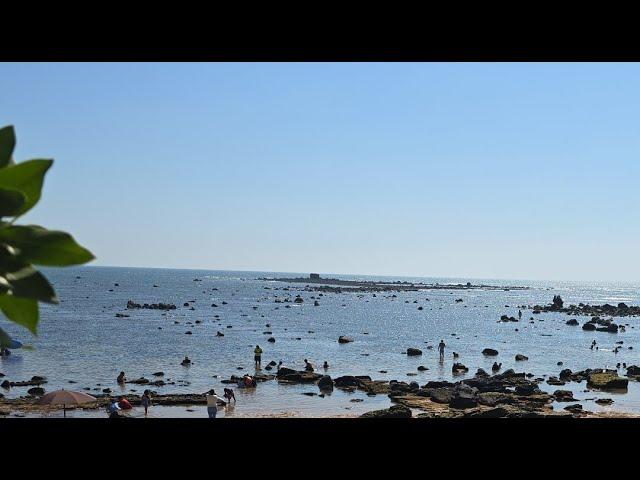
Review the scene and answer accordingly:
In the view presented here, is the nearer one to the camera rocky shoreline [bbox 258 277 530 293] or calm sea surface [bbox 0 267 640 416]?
calm sea surface [bbox 0 267 640 416]

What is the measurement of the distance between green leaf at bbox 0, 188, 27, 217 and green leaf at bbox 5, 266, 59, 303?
0.06m

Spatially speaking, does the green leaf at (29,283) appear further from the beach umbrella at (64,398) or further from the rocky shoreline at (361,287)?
the rocky shoreline at (361,287)

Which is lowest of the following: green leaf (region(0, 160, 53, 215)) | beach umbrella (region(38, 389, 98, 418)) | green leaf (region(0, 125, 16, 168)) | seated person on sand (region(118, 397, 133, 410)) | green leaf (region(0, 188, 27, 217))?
seated person on sand (region(118, 397, 133, 410))

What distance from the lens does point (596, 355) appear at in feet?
130

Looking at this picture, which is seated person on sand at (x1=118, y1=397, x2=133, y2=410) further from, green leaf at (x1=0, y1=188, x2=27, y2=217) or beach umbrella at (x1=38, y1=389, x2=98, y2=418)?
green leaf at (x1=0, y1=188, x2=27, y2=217)

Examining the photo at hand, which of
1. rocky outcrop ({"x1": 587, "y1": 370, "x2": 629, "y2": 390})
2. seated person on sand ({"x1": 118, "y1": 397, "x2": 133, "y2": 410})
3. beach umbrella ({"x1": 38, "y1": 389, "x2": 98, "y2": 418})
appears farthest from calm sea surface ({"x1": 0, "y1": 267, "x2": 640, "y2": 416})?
beach umbrella ({"x1": 38, "y1": 389, "x2": 98, "y2": 418})

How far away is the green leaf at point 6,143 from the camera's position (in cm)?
66

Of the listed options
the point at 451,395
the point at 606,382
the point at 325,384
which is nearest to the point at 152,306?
the point at 325,384

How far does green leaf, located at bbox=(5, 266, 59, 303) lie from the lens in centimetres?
64

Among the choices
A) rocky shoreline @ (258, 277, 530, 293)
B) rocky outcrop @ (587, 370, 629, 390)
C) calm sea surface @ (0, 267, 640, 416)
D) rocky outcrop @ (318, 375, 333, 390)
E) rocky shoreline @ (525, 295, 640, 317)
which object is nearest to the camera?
calm sea surface @ (0, 267, 640, 416)

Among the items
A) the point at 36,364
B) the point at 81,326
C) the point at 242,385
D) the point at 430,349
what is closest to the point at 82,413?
the point at 242,385
